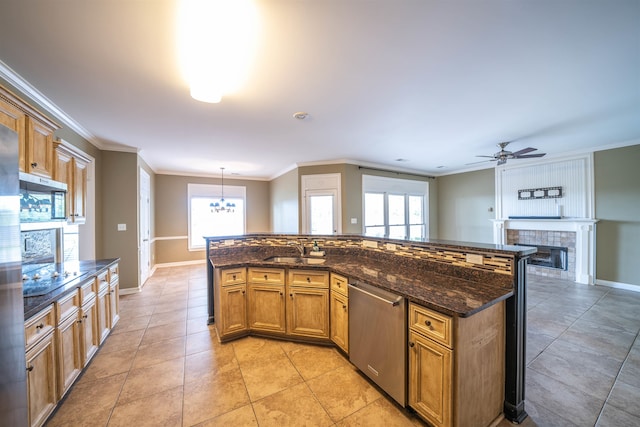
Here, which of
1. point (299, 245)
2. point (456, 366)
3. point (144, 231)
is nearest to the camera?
point (456, 366)

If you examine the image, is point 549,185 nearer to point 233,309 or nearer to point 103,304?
point 233,309

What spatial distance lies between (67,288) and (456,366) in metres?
2.78

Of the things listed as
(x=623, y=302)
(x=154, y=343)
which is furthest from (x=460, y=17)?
(x=623, y=302)

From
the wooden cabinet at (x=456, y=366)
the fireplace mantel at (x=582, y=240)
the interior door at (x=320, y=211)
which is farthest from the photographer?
the interior door at (x=320, y=211)

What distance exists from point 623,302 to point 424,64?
4912 mm

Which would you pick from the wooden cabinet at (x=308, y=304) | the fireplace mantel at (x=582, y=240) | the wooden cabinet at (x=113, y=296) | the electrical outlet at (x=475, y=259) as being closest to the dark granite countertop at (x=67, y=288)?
the wooden cabinet at (x=113, y=296)

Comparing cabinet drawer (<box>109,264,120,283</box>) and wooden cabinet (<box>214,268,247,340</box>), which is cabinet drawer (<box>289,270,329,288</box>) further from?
cabinet drawer (<box>109,264,120,283</box>)

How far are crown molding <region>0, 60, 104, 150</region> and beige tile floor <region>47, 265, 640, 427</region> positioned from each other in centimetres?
267

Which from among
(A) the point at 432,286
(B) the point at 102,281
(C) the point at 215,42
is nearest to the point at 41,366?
(B) the point at 102,281

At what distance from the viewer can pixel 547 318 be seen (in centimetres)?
310

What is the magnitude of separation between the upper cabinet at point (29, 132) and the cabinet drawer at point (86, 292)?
3.31 ft

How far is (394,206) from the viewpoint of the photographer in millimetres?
6539

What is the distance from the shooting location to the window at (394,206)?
19.7 feet

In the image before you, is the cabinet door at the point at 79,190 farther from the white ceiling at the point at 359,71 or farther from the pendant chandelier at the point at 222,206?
the pendant chandelier at the point at 222,206
